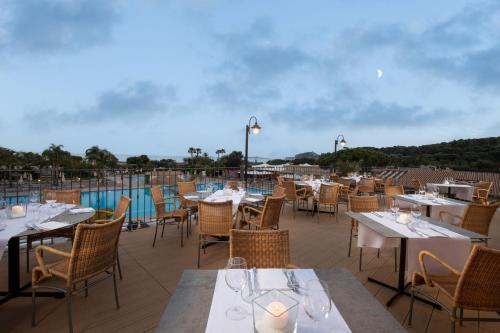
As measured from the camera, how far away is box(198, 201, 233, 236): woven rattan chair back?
3.41m

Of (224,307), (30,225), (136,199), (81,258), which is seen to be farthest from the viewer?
(136,199)

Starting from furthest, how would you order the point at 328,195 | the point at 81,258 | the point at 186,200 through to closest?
the point at 328,195 < the point at 186,200 < the point at 81,258

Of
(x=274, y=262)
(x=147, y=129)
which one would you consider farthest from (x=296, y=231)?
(x=147, y=129)

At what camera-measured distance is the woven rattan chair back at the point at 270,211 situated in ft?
12.0

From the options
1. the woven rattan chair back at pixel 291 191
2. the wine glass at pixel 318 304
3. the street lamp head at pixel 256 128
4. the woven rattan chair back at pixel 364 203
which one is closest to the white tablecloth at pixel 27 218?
the wine glass at pixel 318 304

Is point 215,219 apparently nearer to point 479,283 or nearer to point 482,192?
point 479,283

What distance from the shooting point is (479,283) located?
1.75 meters

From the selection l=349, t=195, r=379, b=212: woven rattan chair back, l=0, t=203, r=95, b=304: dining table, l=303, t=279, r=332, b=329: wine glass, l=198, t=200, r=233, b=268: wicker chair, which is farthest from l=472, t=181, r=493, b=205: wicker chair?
l=0, t=203, r=95, b=304: dining table

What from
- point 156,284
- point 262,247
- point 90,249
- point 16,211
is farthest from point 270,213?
point 16,211

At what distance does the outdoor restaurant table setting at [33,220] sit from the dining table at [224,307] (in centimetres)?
156

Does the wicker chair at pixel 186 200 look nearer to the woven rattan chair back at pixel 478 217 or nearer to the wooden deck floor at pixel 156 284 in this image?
the wooden deck floor at pixel 156 284

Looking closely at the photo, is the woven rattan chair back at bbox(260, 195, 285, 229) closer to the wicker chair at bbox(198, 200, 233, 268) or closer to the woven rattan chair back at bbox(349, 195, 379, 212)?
the wicker chair at bbox(198, 200, 233, 268)

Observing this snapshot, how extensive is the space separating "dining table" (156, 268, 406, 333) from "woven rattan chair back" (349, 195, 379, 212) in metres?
2.51

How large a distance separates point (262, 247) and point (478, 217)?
10.0 feet
